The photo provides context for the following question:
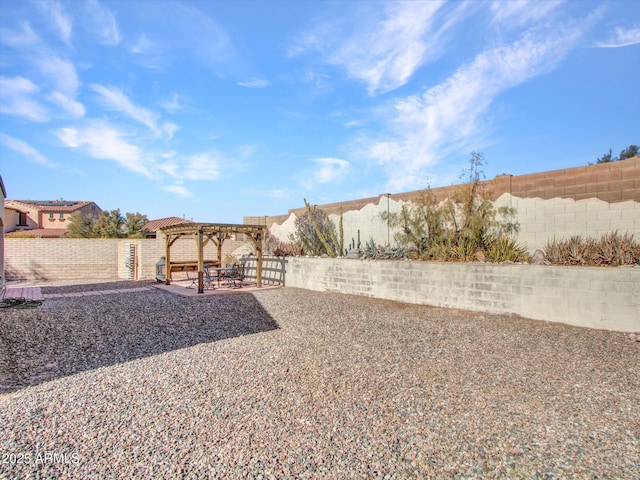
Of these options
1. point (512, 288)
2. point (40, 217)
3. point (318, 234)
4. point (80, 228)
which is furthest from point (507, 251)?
point (40, 217)

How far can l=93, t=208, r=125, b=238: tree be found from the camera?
22781 millimetres

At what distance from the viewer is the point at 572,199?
7633mm

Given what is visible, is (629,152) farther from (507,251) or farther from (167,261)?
(167,261)

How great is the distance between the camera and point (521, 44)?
334 inches

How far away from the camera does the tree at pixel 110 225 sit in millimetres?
22781

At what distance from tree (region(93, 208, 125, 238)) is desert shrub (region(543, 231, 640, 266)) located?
2348 centimetres

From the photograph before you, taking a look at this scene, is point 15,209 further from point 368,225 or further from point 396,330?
point 396,330

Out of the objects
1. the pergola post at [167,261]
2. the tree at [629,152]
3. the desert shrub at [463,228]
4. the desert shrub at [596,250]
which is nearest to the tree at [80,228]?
the pergola post at [167,261]

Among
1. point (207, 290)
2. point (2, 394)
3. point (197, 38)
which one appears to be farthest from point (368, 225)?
point (2, 394)

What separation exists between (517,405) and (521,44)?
8.46 meters

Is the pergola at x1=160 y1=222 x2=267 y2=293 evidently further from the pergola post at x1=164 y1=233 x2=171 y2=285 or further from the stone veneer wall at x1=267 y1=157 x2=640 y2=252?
the stone veneer wall at x1=267 y1=157 x2=640 y2=252

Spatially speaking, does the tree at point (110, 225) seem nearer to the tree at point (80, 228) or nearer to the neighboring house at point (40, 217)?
the tree at point (80, 228)

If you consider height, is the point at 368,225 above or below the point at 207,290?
above

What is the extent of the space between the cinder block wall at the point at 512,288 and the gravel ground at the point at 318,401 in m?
0.47
